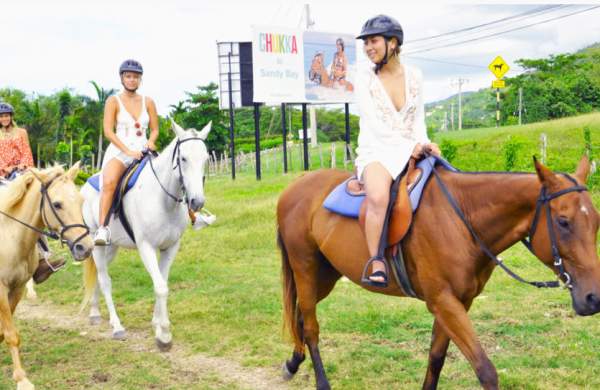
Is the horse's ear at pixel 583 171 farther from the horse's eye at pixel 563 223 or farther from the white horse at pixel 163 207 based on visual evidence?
the white horse at pixel 163 207

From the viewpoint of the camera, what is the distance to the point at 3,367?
20.6 feet

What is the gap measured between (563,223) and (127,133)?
5.32m

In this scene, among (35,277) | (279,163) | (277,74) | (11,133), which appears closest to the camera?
(35,277)

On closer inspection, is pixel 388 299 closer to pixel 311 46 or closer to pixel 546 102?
pixel 311 46

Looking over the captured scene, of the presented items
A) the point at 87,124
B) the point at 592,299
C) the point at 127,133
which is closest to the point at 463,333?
the point at 592,299

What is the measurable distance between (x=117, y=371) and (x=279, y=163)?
119 feet

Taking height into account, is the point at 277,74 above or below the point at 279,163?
above

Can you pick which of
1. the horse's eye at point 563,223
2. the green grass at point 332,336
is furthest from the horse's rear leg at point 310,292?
the horse's eye at point 563,223

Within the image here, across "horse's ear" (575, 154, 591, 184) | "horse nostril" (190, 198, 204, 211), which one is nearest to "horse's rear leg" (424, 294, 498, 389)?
"horse's ear" (575, 154, 591, 184)

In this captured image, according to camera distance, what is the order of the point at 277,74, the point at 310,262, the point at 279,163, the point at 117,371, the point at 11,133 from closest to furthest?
the point at 310,262 < the point at 117,371 < the point at 11,133 < the point at 277,74 < the point at 279,163

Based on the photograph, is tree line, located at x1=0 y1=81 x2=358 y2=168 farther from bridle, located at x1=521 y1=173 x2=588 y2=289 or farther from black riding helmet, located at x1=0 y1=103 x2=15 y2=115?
bridle, located at x1=521 y1=173 x2=588 y2=289

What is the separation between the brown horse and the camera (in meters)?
3.53

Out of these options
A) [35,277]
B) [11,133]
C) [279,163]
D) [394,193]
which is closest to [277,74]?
[279,163]

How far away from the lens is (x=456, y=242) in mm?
4043
